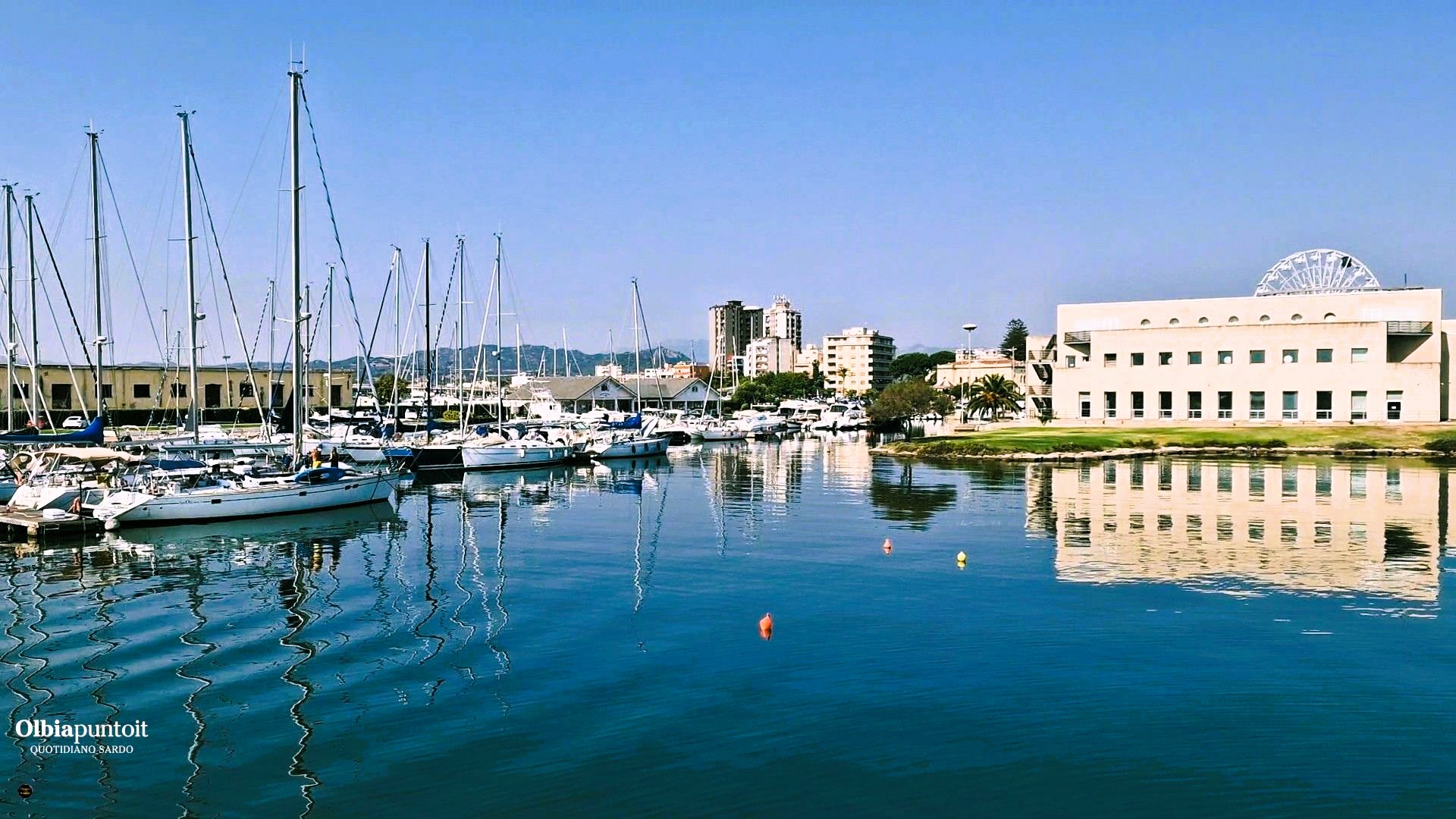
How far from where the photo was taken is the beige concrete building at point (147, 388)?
10056 centimetres

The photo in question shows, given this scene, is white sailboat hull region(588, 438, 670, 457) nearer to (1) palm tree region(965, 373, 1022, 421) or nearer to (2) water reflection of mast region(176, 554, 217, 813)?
(1) palm tree region(965, 373, 1022, 421)

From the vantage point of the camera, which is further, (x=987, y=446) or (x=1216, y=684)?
(x=987, y=446)

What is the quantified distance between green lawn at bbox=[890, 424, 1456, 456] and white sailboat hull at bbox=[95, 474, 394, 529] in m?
48.8

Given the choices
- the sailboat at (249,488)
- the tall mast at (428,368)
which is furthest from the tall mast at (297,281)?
the tall mast at (428,368)

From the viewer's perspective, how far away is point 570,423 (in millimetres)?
105125

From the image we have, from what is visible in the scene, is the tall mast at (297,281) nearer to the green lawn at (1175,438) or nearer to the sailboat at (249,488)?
the sailboat at (249,488)

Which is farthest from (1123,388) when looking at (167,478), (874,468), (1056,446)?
(167,478)

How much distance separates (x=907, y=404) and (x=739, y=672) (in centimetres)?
11438

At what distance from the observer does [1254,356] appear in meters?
98.9

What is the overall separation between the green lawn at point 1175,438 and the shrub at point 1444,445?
0.70 m

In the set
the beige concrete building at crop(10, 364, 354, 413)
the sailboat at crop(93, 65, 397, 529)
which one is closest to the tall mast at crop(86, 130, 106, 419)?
the sailboat at crop(93, 65, 397, 529)

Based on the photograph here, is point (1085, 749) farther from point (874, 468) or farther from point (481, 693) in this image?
point (874, 468)

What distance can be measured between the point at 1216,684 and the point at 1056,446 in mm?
64647

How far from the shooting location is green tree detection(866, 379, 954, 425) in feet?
432
